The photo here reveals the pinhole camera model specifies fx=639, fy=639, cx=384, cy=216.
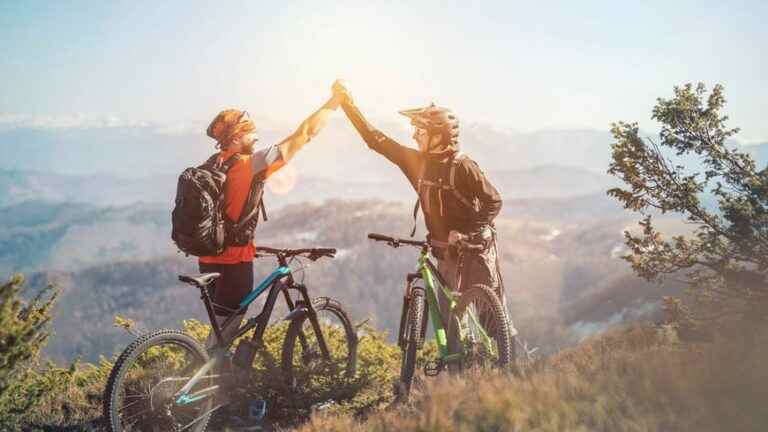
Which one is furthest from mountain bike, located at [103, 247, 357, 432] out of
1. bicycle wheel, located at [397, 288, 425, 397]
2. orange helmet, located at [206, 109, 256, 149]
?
orange helmet, located at [206, 109, 256, 149]

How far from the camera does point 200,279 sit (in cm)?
582

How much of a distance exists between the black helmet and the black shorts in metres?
2.43

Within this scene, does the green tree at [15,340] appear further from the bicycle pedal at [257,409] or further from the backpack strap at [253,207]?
the bicycle pedal at [257,409]

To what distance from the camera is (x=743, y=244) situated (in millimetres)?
8797

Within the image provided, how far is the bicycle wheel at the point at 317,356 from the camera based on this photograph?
7.12 m

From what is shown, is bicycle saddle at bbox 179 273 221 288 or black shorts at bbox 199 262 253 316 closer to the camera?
bicycle saddle at bbox 179 273 221 288

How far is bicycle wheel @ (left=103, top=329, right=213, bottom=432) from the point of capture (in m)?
5.03

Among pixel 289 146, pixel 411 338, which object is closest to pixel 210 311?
pixel 289 146

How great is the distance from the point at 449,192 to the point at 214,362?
301 centimetres

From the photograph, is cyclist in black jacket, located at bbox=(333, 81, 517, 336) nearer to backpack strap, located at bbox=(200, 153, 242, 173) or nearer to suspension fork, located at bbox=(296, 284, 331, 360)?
suspension fork, located at bbox=(296, 284, 331, 360)

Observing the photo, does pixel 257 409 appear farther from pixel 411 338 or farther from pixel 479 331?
pixel 479 331

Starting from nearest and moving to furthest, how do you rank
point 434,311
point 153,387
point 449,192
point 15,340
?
point 15,340 → point 153,387 → point 434,311 → point 449,192

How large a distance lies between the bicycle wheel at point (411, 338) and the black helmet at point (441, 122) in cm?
167

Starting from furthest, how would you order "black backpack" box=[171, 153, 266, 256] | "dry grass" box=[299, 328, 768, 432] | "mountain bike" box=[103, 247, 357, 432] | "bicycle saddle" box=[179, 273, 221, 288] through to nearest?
"black backpack" box=[171, 153, 266, 256] → "bicycle saddle" box=[179, 273, 221, 288] → "mountain bike" box=[103, 247, 357, 432] → "dry grass" box=[299, 328, 768, 432]
